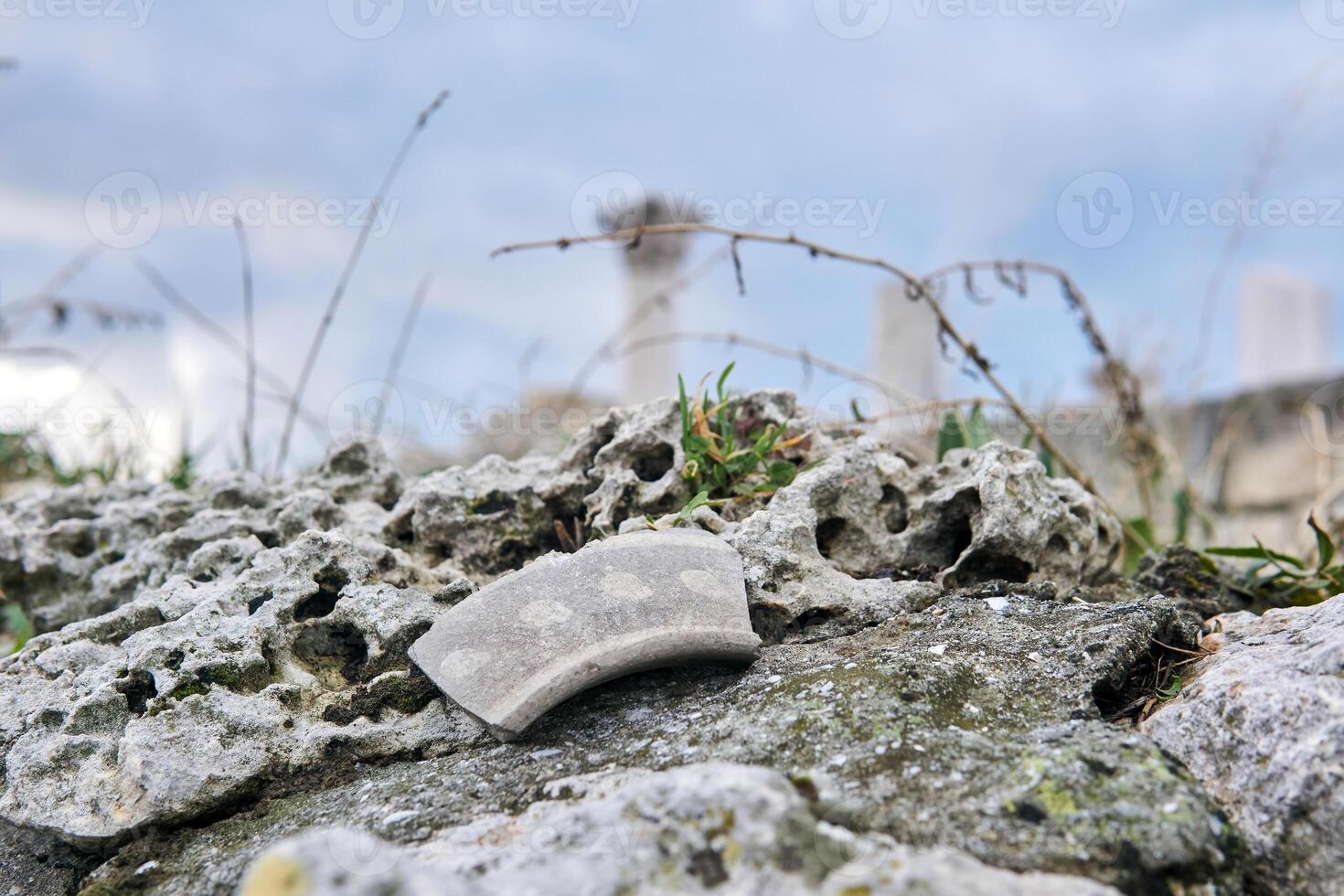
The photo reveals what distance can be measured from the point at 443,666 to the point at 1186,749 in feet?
4.61

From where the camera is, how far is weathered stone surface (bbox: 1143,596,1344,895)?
1.54 meters

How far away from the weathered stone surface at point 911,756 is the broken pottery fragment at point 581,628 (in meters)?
0.11

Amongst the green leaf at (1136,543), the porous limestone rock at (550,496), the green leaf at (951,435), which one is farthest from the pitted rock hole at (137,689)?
the green leaf at (1136,543)

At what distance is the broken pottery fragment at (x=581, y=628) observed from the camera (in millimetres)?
1922

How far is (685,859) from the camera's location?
4.42ft

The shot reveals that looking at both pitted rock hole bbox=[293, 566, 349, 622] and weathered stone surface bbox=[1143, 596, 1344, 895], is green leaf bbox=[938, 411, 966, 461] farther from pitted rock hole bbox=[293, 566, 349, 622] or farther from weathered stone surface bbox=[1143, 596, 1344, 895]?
pitted rock hole bbox=[293, 566, 349, 622]

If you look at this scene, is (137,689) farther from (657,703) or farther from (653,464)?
(653,464)

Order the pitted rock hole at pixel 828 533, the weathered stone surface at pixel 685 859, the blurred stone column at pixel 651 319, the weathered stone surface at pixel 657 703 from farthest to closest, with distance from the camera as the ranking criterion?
the blurred stone column at pixel 651 319, the pitted rock hole at pixel 828 533, the weathered stone surface at pixel 657 703, the weathered stone surface at pixel 685 859

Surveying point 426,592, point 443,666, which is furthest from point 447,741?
point 426,592

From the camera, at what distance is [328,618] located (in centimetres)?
237

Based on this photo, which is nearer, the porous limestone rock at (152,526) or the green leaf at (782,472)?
the green leaf at (782,472)

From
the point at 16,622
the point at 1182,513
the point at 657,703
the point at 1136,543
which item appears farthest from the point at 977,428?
the point at 16,622

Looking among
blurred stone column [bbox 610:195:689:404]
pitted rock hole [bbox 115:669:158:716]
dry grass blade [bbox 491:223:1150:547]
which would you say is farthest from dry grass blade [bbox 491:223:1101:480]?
blurred stone column [bbox 610:195:689:404]

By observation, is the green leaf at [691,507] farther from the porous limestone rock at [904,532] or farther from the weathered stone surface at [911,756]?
the weathered stone surface at [911,756]
